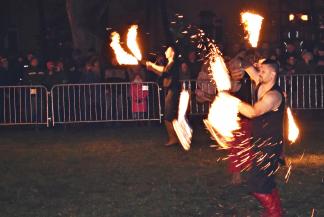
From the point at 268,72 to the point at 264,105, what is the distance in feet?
1.23

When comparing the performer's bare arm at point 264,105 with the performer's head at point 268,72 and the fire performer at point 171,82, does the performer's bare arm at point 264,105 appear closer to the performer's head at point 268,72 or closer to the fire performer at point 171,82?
the performer's head at point 268,72

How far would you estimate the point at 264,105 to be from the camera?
24.3 ft

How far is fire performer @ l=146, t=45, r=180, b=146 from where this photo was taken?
13359 mm

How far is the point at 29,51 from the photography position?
27.9m

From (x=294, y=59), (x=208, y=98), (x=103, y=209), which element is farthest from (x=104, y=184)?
(x=294, y=59)

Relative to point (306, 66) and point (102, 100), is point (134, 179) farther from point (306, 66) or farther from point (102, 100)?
point (306, 66)

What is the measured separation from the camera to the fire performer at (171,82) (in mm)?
13359

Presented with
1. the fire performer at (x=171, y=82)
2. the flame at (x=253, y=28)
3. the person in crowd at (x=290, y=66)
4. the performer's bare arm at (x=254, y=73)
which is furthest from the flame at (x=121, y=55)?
the person in crowd at (x=290, y=66)

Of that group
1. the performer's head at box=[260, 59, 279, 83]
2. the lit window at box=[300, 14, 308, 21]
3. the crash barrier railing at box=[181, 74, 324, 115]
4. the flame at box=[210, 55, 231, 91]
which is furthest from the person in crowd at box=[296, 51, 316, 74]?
the performer's head at box=[260, 59, 279, 83]

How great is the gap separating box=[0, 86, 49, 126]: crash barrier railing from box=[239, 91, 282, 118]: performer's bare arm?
34.5ft

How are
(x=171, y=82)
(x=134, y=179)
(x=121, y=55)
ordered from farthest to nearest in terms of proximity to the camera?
1. (x=171, y=82)
2. (x=121, y=55)
3. (x=134, y=179)

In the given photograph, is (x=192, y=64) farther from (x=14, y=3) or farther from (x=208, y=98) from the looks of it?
(x=14, y=3)

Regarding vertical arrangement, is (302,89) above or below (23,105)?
above

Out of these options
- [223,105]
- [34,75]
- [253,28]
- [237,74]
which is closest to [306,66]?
[34,75]
